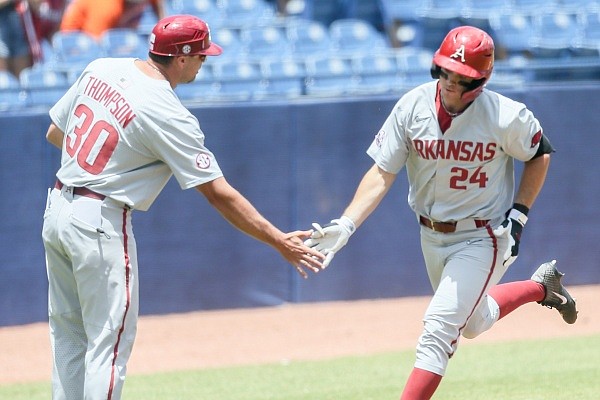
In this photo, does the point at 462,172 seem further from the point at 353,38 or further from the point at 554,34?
the point at 554,34

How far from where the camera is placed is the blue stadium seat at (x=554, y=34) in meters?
12.0

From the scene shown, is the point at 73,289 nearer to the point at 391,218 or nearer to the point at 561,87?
the point at 391,218

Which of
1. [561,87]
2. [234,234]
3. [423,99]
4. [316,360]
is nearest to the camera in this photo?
[423,99]

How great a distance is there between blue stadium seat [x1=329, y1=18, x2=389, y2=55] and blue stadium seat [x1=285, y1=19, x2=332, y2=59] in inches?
4.7

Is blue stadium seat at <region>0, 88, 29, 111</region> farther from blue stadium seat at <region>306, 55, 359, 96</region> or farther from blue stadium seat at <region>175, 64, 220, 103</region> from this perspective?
blue stadium seat at <region>306, 55, 359, 96</region>

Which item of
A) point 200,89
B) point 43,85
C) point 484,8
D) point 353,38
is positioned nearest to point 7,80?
point 43,85

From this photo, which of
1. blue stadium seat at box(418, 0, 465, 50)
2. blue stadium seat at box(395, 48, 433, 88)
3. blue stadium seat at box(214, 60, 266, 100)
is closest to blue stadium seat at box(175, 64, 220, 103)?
blue stadium seat at box(214, 60, 266, 100)

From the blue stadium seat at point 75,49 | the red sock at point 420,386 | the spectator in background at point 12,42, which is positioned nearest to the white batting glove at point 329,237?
the red sock at point 420,386

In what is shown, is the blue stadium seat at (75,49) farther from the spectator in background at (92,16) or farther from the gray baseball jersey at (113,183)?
the gray baseball jersey at (113,183)

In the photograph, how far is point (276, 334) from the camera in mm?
8680

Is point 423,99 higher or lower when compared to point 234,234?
higher

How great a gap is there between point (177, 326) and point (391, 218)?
2200 mm

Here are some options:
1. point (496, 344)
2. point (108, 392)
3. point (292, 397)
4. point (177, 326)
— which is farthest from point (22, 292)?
point (108, 392)

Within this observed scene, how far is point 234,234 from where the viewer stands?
9.27m
